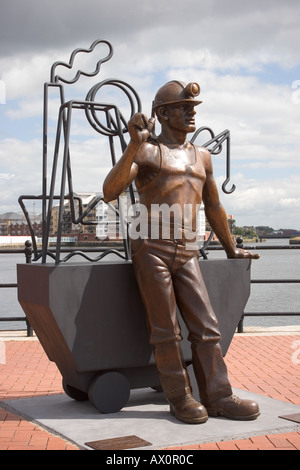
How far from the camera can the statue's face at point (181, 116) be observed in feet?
15.5

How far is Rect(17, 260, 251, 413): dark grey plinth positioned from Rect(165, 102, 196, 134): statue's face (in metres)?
0.99

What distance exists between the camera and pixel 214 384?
15.0 feet

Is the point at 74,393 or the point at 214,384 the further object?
the point at 74,393

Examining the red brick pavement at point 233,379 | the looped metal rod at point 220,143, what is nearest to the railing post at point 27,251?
the red brick pavement at point 233,379

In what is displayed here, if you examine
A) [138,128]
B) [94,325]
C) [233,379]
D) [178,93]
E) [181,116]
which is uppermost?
[178,93]

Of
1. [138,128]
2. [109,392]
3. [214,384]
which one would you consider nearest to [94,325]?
[109,392]

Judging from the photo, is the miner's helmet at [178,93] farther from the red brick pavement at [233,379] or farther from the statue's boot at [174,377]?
the red brick pavement at [233,379]

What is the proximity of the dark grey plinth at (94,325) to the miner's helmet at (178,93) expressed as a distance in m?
1.12

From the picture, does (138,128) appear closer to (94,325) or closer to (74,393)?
(94,325)

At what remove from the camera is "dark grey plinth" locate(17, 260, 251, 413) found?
14.8 ft

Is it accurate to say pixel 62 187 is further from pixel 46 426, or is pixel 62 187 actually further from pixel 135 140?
pixel 46 426

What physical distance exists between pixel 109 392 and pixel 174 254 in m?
1.02

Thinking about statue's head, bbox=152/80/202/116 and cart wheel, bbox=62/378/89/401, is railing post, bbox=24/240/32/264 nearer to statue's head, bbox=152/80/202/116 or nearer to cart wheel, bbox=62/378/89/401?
cart wheel, bbox=62/378/89/401

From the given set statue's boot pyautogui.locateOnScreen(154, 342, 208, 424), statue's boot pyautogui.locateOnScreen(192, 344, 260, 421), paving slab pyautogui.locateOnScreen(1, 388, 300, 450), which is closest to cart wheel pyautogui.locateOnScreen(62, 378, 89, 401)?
paving slab pyautogui.locateOnScreen(1, 388, 300, 450)
